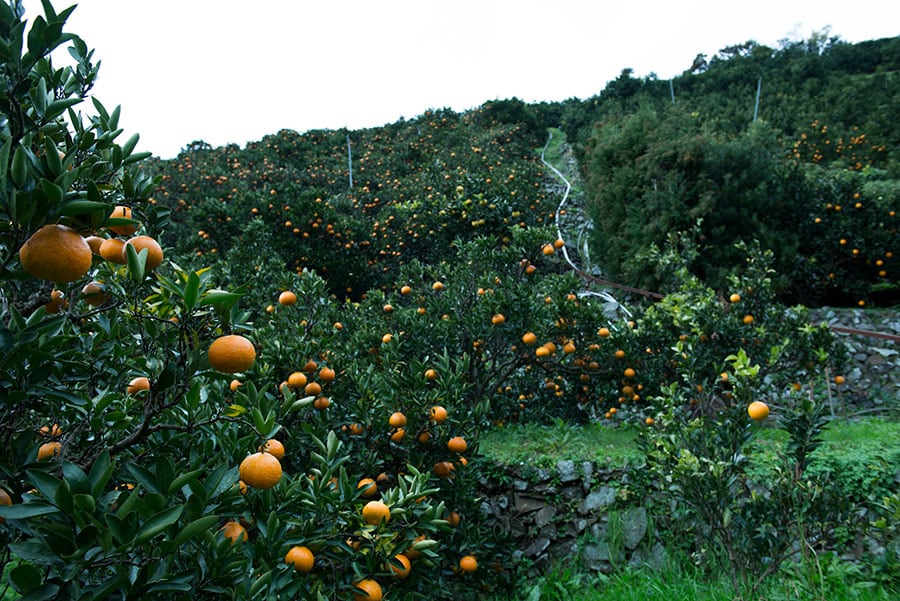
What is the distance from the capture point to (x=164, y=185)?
38.0 feet

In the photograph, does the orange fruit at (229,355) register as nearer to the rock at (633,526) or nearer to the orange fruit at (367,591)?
the orange fruit at (367,591)

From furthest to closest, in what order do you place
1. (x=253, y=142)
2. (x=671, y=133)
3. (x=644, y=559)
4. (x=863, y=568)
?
(x=253, y=142), (x=671, y=133), (x=644, y=559), (x=863, y=568)

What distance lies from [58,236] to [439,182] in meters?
10.4

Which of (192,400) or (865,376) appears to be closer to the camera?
(192,400)

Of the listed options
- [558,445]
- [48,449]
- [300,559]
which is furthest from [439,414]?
[558,445]

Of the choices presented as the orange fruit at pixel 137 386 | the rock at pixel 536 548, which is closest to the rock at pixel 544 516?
the rock at pixel 536 548

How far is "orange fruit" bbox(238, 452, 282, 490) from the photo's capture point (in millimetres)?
1261

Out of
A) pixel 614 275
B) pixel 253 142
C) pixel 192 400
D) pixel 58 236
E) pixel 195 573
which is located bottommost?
pixel 614 275

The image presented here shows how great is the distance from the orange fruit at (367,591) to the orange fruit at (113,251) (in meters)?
1.24

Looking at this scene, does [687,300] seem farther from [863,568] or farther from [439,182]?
A: [439,182]

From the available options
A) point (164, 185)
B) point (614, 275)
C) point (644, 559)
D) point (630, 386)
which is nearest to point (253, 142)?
point (164, 185)

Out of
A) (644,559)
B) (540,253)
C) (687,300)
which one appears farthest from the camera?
(540,253)

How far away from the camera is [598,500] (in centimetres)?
405

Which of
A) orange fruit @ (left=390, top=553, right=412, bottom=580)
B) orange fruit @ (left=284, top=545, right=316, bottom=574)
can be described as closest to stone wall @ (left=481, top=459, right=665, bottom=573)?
orange fruit @ (left=390, top=553, right=412, bottom=580)
